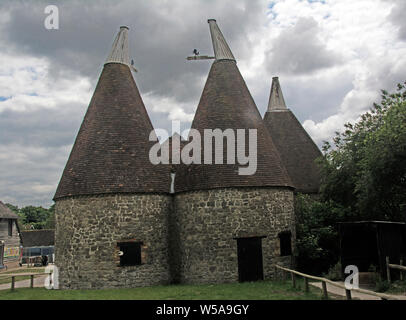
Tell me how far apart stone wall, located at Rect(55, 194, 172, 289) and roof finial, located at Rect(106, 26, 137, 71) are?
278 inches

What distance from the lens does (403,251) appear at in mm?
12836

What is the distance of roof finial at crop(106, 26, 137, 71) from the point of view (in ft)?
59.8

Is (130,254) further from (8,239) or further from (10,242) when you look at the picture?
(10,242)

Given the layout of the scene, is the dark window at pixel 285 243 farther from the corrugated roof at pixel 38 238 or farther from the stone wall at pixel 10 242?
the corrugated roof at pixel 38 238

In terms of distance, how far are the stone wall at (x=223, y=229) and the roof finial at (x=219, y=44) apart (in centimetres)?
726

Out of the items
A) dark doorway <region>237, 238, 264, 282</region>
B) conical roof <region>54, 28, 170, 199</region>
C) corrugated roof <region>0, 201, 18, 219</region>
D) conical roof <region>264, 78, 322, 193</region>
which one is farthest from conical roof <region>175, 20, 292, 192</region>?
corrugated roof <region>0, 201, 18, 219</region>

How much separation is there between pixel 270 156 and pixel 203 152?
9.27ft

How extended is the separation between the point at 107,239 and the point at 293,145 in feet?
39.0

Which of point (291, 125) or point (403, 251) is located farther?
point (291, 125)

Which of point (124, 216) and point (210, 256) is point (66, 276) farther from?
point (210, 256)

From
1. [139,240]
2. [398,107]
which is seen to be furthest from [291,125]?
[139,240]

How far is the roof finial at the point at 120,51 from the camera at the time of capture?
59.8ft

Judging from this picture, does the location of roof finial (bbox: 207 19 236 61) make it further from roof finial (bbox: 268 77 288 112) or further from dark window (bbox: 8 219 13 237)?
dark window (bbox: 8 219 13 237)

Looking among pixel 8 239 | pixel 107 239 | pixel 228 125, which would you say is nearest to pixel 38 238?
pixel 8 239
